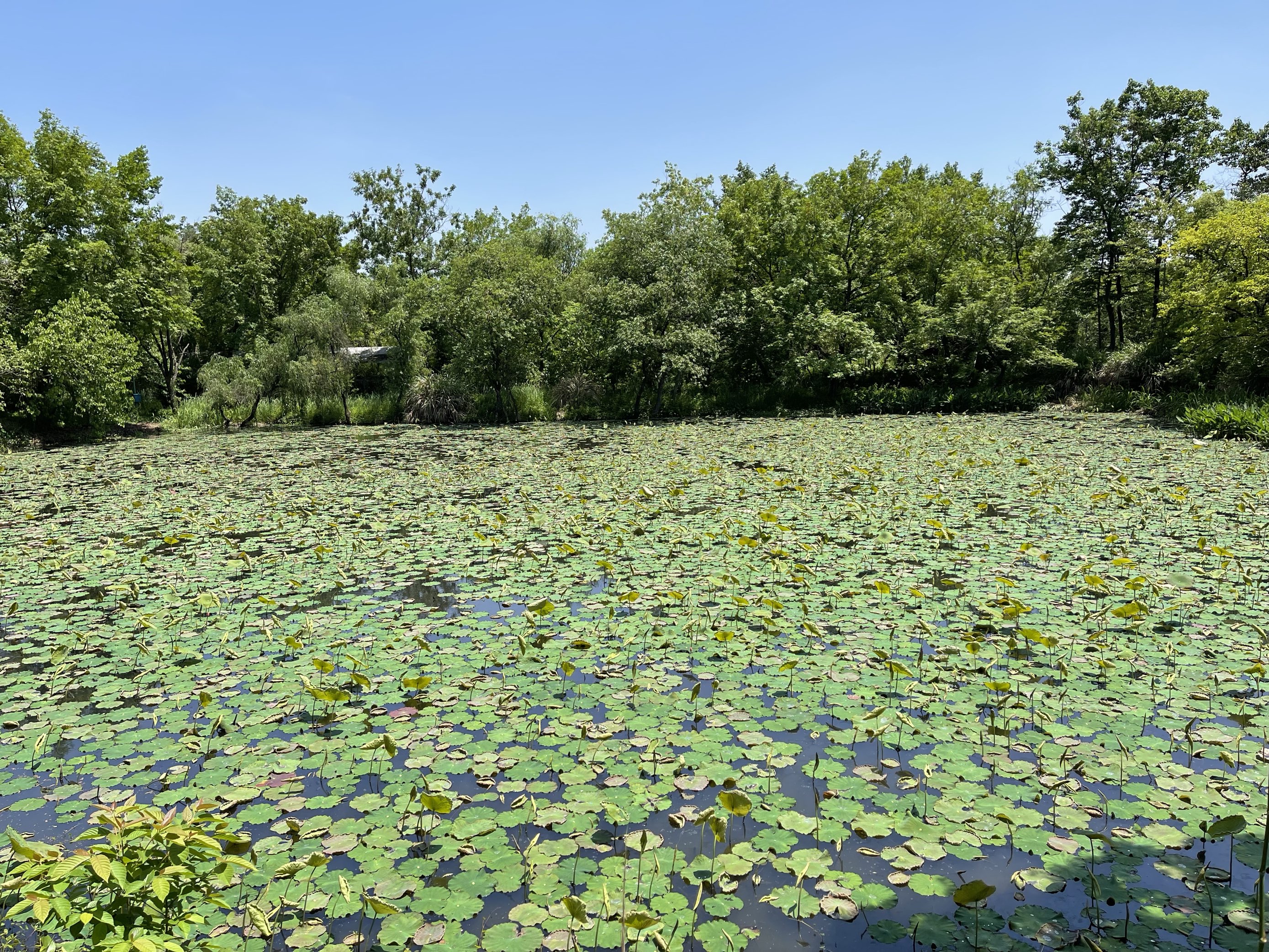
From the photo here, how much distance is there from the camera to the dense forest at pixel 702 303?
78.0 feet

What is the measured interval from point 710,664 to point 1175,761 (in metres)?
2.84

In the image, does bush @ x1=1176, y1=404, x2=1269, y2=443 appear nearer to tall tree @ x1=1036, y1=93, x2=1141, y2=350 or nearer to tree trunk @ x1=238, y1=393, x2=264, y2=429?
tall tree @ x1=1036, y1=93, x2=1141, y2=350

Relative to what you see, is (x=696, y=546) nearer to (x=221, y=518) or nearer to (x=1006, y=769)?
(x=1006, y=769)

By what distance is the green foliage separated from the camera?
2.12 metres

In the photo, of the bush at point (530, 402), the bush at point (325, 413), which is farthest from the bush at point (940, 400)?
the bush at point (325, 413)

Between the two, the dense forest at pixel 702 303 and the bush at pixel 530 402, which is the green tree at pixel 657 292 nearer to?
the dense forest at pixel 702 303

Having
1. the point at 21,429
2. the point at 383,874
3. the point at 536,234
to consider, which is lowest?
the point at 383,874

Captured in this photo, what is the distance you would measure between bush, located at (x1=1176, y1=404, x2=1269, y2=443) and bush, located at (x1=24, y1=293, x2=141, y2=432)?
3119 centimetres

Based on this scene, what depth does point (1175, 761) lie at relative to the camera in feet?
12.8

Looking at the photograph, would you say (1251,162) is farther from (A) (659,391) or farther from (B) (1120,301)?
(A) (659,391)

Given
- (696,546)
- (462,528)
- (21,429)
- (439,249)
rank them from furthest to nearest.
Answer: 1. (439,249)
2. (21,429)
3. (462,528)
4. (696,546)

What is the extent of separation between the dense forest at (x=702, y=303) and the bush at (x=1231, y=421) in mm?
4079

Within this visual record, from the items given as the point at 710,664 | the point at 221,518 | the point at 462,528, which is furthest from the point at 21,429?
the point at 710,664

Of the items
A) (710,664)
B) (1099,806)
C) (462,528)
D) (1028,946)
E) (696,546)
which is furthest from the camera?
(462,528)
